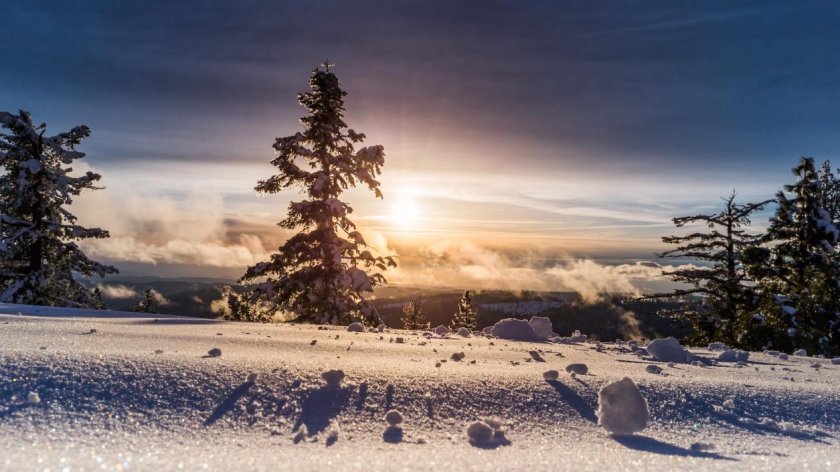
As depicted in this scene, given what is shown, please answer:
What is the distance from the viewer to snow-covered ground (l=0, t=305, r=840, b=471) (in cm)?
201

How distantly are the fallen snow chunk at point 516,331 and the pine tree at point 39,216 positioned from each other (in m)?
16.1

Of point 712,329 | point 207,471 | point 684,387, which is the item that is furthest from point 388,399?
point 712,329

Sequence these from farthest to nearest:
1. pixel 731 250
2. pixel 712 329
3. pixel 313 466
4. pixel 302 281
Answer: pixel 731 250 < pixel 712 329 < pixel 302 281 < pixel 313 466

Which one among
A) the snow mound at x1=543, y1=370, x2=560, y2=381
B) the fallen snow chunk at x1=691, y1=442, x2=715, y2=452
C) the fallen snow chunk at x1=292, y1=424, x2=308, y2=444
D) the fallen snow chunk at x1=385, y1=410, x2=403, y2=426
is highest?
the snow mound at x1=543, y1=370, x2=560, y2=381

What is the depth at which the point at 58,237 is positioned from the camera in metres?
17.7

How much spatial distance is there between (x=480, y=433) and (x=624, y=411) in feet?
2.66

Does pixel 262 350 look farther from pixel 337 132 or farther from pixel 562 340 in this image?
pixel 337 132

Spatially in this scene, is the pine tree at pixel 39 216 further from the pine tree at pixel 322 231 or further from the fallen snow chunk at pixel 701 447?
the fallen snow chunk at pixel 701 447

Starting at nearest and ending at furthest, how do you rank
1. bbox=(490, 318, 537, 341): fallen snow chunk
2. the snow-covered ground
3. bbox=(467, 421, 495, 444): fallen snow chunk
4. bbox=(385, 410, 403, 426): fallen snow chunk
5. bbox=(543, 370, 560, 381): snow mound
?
1. the snow-covered ground
2. bbox=(467, 421, 495, 444): fallen snow chunk
3. bbox=(385, 410, 403, 426): fallen snow chunk
4. bbox=(543, 370, 560, 381): snow mound
5. bbox=(490, 318, 537, 341): fallen snow chunk

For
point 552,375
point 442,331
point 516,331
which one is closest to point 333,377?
point 552,375

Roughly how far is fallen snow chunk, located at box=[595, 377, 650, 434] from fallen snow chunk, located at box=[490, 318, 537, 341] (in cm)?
421

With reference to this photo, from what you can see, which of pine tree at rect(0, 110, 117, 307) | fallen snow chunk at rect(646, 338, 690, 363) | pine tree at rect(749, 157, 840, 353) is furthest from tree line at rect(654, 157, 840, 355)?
pine tree at rect(0, 110, 117, 307)

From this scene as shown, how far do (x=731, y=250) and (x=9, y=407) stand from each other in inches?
1092

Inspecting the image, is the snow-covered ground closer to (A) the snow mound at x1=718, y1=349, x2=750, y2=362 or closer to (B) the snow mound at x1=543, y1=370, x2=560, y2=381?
(B) the snow mound at x1=543, y1=370, x2=560, y2=381
